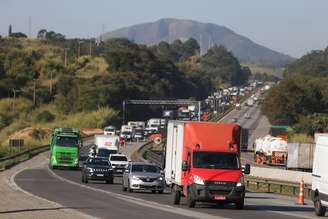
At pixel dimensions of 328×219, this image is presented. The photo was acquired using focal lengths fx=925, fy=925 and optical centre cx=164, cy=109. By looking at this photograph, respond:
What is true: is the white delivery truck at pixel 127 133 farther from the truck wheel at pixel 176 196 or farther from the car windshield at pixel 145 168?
the truck wheel at pixel 176 196

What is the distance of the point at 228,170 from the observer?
1248 inches

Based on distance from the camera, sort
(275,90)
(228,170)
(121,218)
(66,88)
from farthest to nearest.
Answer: (66,88)
(275,90)
(228,170)
(121,218)

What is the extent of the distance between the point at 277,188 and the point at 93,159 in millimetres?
10859

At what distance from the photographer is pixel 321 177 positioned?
98.4 ft

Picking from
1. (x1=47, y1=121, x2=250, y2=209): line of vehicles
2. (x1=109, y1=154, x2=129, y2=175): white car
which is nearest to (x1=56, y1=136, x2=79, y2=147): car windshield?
(x1=109, y1=154, x2=129, y2=175): white car

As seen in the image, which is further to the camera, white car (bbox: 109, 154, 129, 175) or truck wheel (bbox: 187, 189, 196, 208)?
white car (bbox: 109, 154, 129, 175)

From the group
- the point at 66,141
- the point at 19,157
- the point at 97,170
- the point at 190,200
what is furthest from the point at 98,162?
the point at 19,157

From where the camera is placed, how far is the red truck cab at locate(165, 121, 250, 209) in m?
31.3

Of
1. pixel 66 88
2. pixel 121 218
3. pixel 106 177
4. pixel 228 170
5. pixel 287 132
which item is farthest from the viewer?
pixel 66 88

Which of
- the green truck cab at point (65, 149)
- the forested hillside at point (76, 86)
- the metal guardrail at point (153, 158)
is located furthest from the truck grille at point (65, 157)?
the forested hillside at point (76, 86)

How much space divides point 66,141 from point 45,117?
8358 centimetres

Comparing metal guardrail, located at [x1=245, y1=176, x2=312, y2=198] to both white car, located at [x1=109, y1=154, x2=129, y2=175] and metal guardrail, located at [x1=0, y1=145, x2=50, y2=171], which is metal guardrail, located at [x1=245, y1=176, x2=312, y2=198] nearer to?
white car, located at [x1=109, y1=154, x2=129, y2=175]

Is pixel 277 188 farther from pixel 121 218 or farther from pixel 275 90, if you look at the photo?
pixel 275 90

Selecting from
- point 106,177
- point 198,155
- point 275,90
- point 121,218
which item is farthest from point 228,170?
point 275,90
